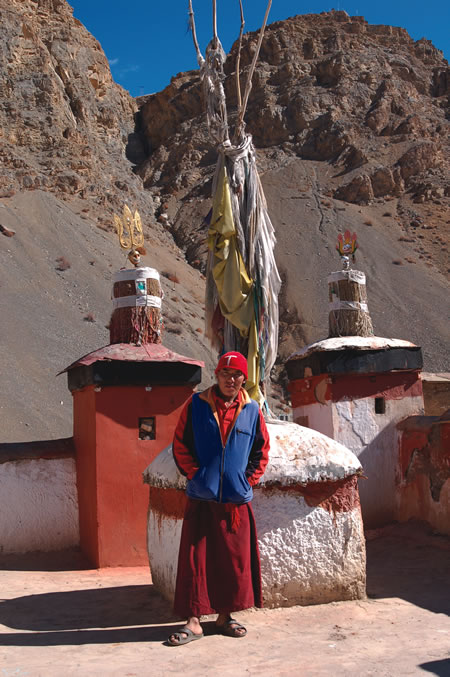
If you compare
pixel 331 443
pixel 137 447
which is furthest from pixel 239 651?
pixel 137 447

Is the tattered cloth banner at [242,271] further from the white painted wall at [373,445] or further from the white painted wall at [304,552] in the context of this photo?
the white painted wall at [373,445]

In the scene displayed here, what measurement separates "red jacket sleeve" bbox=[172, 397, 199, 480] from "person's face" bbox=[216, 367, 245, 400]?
27 centimetres

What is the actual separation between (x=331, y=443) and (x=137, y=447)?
2.56m

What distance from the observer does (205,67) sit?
619 cm

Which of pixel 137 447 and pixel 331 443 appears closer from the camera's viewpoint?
pixel 331 443

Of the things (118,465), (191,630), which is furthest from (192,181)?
(191,630)

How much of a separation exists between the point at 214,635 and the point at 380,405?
4965 millimetres

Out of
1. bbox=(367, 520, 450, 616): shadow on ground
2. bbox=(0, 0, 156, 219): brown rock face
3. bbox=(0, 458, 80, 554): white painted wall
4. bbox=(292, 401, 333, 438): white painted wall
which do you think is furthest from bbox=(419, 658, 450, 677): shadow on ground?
bbox=(0, 0, 156, 219): brown rock face

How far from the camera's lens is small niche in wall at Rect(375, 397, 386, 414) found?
884cm

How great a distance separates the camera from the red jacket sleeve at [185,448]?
4477 millimetres

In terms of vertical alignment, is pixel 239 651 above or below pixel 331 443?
below

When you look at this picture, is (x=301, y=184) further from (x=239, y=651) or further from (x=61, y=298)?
(x=239, y=651)

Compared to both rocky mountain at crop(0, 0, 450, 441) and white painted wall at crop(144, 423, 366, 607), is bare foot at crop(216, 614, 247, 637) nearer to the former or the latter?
white painted wall at crop(144, 423, 366, 607)

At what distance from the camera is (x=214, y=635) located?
14.5ft
